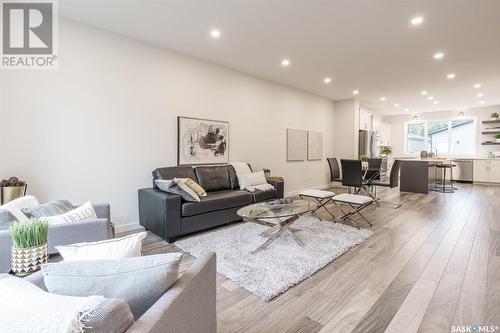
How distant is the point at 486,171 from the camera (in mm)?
8562

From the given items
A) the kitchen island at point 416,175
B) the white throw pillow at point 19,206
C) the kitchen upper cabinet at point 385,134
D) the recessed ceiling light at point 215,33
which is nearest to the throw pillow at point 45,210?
the white throw pillow at point 19,206

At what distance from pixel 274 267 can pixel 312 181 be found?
5.12 metres

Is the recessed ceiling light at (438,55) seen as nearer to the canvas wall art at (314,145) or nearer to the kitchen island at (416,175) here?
the kitchen island at (416,175)

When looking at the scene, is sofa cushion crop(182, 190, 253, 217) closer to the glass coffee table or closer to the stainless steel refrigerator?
the glass coffee table

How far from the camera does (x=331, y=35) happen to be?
11.8 ft

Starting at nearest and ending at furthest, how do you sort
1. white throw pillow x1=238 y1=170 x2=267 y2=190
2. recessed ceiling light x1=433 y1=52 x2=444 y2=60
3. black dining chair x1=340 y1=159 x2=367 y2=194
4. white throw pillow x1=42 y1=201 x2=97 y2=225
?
white throw pillow x1=42 y1=201 x2=97 y2=225 < recessed ceiling light x1=433 y1=52 x2=444 y2=60 < white throw pillow x1=238 y1=170 x2=267 y2=190 < black dining chair x1=340 y1=159 x2=367 y2=194

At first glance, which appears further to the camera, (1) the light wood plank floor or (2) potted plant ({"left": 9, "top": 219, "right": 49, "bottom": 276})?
(1) the light wood plank floor

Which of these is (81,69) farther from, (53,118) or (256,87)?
(256,87)

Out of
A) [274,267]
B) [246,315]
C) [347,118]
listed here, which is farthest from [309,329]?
[347,118]

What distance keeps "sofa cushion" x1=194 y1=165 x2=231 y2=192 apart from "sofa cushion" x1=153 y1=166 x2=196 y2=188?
13 centimetres

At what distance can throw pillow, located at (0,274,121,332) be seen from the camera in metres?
0.64

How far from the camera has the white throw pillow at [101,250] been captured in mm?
1082

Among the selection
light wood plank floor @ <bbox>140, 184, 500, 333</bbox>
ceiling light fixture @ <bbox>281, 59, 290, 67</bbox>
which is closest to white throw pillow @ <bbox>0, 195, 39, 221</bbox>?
light wood plank floor @ <bbox>140, 184, 500, 333</bbox>

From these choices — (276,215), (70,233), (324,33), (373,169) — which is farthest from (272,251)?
(373,169)
